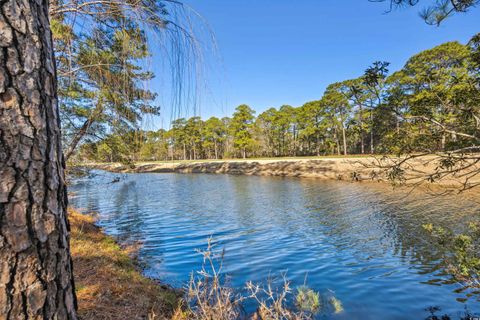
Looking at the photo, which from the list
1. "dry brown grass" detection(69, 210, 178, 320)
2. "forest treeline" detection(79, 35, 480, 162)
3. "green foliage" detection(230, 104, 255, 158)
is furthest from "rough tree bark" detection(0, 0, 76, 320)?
"green foliage" detection(230, 104, 255, 158)

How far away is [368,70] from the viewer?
366cm

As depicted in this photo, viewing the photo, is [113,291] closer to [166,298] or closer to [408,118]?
[166,298]

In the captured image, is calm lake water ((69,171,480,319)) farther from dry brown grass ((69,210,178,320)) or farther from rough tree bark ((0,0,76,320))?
rough tree bark ((0,0,76,320))

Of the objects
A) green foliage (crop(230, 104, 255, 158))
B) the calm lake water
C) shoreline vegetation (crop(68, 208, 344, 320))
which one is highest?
green foliage (crop(230, 104, 255, 158))

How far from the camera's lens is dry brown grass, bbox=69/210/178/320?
3.69 metres

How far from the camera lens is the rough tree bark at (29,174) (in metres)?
0.87

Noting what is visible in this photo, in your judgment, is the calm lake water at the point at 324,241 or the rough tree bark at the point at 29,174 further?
the calm lake water at the point at 324,241

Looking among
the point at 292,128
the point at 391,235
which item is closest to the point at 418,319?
the point at 391,235

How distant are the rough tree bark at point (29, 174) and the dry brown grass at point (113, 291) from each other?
7.79 ft

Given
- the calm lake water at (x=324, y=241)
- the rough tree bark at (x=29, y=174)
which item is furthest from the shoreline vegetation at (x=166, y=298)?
the rough tree bark at (x=29, y=174)

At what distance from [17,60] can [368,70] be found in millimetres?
3875

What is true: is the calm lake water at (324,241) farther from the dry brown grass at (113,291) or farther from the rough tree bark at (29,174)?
the rough tree bark at (29,174)

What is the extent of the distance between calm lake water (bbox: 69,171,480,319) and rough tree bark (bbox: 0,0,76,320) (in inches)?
186

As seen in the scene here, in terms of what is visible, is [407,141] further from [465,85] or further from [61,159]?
[61,159]
